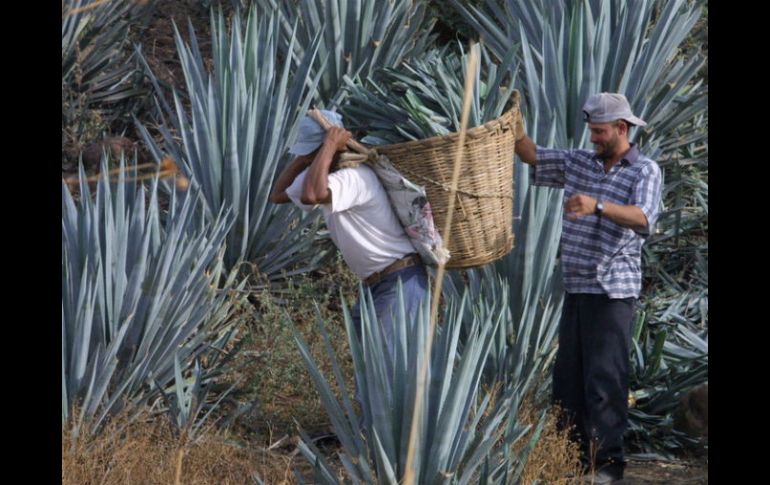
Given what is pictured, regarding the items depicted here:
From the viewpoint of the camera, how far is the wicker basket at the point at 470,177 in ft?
15.5

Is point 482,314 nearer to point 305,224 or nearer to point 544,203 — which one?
point 544,203

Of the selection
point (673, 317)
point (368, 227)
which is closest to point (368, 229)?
point (368, 227)

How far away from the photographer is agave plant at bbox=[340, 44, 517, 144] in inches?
203

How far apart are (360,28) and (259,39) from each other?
1.16 metres

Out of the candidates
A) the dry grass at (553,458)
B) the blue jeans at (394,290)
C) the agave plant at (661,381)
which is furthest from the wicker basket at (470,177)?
the agave plant at (661,381)

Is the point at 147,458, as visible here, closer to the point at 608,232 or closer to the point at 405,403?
the point at 405,403

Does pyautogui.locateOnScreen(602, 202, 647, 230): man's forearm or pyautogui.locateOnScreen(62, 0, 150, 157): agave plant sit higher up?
pyautogui.locateOnScreen(62, 0, 150, 157): agave plant

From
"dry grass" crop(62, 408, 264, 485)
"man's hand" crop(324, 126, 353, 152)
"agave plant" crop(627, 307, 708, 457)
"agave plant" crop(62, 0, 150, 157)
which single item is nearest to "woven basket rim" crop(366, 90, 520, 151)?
"man's hand" crop(324, 126, 353, 152)

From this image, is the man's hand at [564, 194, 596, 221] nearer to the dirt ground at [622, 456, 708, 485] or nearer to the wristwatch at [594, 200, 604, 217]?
the wristwatch at [594, 200, 604, 217]

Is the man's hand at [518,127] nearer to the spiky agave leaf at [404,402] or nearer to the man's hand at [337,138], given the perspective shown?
the man's hand at [337,138]

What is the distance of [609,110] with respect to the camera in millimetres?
4824

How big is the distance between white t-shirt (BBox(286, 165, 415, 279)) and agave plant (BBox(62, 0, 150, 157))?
524cm

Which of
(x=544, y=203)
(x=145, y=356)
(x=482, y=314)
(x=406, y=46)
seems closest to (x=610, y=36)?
(x=406, y=46)

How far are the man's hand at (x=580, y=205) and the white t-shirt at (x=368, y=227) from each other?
68 cm
